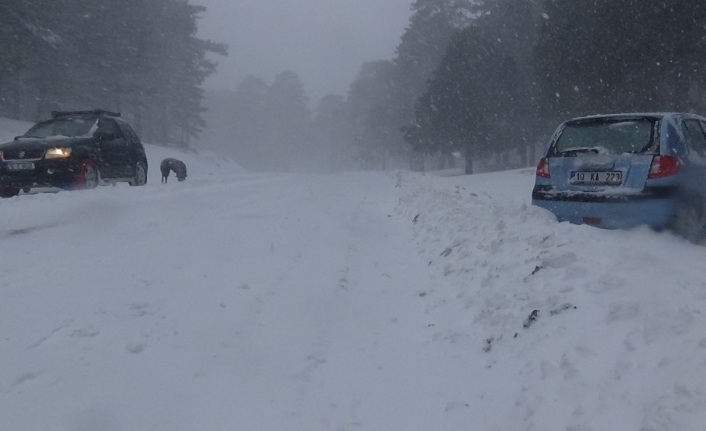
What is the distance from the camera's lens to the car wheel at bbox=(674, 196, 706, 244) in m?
5.65

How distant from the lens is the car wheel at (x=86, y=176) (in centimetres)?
1076

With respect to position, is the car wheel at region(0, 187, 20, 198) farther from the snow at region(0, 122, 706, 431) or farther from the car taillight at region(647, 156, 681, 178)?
the car taillight at region(647, 156, 681, 178)

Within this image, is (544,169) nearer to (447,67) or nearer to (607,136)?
(607,136)

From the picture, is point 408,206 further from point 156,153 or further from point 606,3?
point 156,153

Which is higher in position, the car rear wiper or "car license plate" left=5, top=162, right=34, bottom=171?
the car rear wiper

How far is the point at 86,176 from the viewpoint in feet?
36.3

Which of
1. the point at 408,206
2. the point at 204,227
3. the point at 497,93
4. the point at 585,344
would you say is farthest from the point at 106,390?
the point at 497,93

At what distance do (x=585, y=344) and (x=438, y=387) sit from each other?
98 cm

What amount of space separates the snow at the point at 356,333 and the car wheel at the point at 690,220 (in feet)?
0.69

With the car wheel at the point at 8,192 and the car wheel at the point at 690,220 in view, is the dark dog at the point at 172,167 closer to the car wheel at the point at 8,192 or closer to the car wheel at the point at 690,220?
the car wheel at the point at 8,192

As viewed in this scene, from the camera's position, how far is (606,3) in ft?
62.4

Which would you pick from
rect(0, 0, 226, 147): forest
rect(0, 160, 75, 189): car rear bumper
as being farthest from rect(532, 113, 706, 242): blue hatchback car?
rect(0, 0, 226, 147): forest

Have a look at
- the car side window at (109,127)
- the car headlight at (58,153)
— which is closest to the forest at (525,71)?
the car side window at (109,127)

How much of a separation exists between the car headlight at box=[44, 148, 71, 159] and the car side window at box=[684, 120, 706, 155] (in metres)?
11.2
